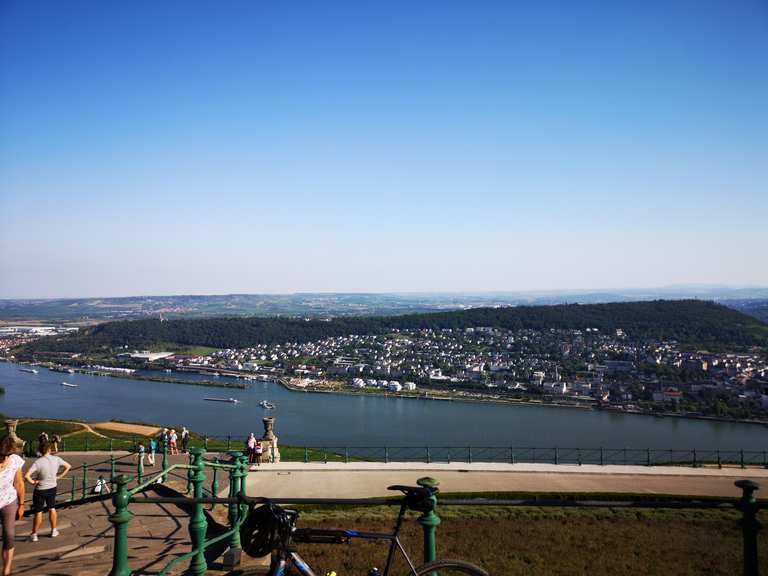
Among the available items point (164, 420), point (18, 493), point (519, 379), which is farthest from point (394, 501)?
point (519, 379)

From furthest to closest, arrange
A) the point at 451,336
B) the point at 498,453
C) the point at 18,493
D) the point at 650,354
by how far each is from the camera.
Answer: the point at 451,336 < the point at 650,354 < the point at 498,453 < the point at 18,493

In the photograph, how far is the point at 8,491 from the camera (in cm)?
477

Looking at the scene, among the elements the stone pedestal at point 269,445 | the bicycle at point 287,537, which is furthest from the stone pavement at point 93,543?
the stone pedestal at point 269,445

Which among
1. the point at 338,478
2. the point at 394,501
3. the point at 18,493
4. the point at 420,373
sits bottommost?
the point at 420,373

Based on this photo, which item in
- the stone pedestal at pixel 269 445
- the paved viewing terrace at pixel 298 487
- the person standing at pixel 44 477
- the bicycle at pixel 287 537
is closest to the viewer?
the bicycle at pixel 287 537

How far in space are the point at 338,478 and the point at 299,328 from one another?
101853 mm

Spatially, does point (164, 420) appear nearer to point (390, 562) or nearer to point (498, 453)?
point (498, 453)

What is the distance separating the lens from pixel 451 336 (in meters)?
100

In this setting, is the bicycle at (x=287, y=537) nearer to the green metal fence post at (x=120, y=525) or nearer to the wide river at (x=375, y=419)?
the green metal fence post at (x=120, y=525)

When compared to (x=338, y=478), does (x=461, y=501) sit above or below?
above

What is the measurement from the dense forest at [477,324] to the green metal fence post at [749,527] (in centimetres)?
7734

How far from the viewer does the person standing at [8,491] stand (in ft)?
15.6

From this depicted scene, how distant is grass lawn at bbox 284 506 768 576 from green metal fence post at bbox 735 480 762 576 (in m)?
1.08

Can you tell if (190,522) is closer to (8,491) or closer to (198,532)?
(198,532)
